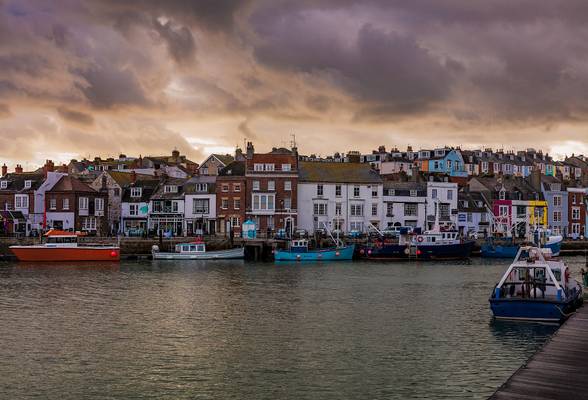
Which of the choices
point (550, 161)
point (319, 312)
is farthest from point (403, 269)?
point (550, 161)

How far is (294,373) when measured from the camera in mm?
26688

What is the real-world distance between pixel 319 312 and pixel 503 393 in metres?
23.9

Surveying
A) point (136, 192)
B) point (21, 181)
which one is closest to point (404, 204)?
point (136, 192)

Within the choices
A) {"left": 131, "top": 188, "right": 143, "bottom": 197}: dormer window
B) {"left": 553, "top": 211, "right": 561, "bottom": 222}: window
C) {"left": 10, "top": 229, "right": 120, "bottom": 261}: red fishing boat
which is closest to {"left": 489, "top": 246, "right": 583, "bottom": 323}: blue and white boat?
{"left": 10, "top": 229, "right": 120, "bottom": 261}: red fishing boat

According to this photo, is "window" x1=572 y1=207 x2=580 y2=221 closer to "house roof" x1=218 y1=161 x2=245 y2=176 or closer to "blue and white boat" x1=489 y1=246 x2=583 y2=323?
"house roof" x1=218 y1=161 x2=245 y2=176

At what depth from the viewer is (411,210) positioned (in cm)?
10438

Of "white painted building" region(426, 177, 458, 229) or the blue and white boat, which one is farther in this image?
"white painted building" region(426, 177, 458, 229)

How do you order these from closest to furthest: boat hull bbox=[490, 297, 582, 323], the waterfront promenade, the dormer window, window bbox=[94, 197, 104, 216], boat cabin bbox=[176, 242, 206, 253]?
1. the waterfront promenade
2. boat hull bbox=[490, 297, 582, 323]
3. boat cabin bbox=[176, 242, 206, 253]
4. window bbox=[94, 197, 104, 216]
5. the dormer window

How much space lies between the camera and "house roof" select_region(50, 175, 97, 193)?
323 ft

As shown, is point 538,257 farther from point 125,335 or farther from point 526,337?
point 125,335

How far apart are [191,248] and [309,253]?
46.8ft

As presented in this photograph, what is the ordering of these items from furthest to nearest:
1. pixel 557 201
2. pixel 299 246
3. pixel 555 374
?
pixel 557 201
pixel 299 246
pixel 555 374

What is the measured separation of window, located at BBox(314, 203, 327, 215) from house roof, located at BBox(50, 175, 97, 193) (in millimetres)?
32232

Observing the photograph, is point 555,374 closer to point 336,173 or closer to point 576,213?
point 336,173
